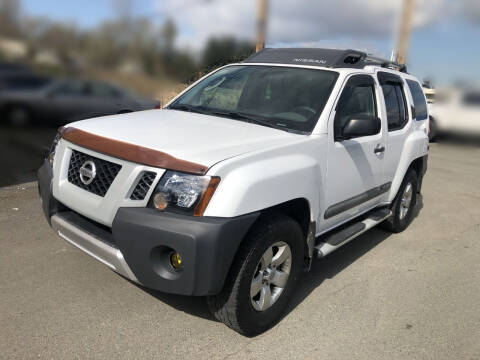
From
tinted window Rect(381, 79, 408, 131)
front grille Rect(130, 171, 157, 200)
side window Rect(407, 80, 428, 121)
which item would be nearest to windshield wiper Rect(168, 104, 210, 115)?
front grille Rect(130, 171, 157, 200)

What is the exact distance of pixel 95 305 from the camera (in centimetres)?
309

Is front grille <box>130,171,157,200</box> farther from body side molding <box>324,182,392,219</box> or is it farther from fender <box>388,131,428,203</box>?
fender <box>388,131,428,203</box>

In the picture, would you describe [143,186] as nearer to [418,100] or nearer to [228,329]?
[228,329]

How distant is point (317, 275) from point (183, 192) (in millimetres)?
1920

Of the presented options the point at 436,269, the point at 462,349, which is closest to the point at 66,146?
the point at 462,349

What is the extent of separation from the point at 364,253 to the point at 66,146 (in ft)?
10.1

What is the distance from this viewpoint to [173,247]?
93.0 inches

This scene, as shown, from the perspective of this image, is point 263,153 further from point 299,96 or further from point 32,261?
point 32,261

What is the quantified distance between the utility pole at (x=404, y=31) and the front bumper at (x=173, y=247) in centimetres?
1465

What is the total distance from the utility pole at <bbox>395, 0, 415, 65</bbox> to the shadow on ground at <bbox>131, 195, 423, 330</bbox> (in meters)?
11.9

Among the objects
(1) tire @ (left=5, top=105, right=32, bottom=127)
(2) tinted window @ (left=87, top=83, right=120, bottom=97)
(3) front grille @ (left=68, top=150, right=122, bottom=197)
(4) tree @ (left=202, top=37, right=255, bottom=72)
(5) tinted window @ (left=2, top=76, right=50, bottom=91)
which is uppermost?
(4) tree @ (left=202, top=37, right=255, bottom=72)

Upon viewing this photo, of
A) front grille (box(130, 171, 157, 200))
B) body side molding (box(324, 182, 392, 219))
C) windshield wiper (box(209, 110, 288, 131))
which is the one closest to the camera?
front grille (box(130, 171, 157, 200))

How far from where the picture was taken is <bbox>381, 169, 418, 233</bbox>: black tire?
193 inches

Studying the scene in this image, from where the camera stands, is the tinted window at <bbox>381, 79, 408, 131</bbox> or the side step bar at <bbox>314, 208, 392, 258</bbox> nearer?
the side step bar at <bbox>314, 208, 392, 258</bbox>
